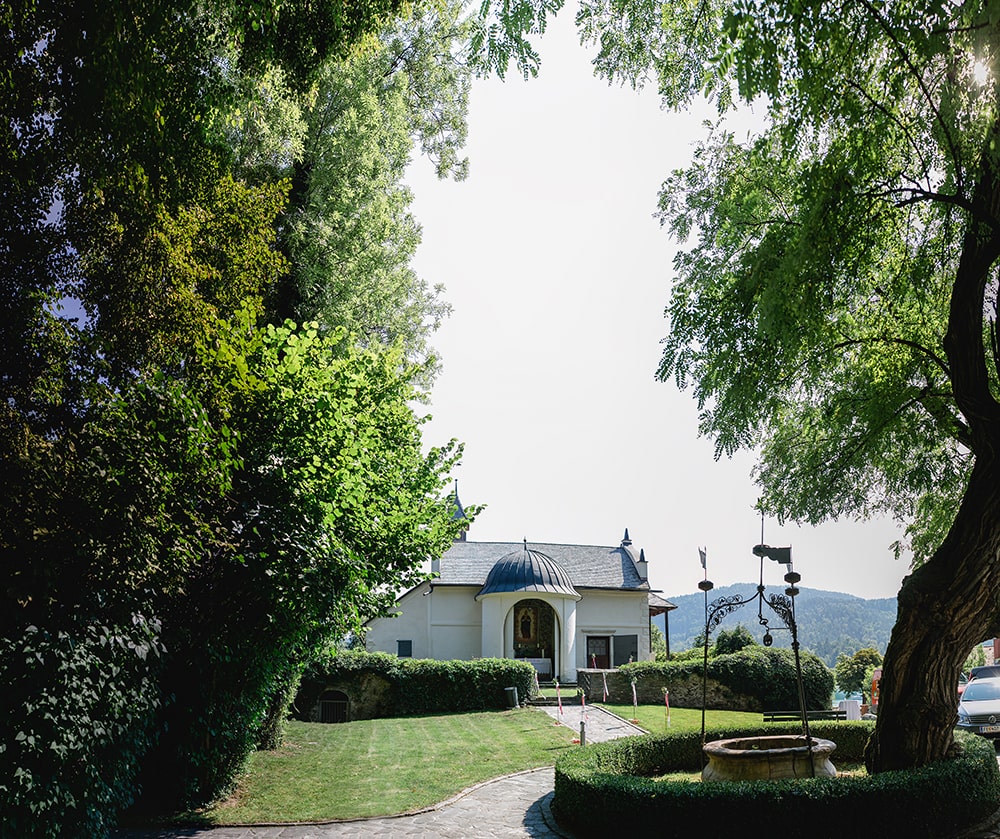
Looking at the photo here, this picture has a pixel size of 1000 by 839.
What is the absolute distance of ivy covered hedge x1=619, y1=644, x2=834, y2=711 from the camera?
24.9 meters

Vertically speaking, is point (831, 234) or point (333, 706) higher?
point (831, 234)

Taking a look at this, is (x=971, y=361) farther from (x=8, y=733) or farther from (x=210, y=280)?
(x=8, y=733)

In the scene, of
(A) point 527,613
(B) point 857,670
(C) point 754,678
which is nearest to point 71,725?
(C) point 754,678

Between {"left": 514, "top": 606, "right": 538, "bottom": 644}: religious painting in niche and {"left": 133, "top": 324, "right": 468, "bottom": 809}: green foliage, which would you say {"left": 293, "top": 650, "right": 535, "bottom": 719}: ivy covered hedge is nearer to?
{"left": 133, "top": 324, "right": 468, "bottom": 809}: green foliage

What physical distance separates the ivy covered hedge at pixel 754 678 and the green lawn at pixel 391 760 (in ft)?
5.55

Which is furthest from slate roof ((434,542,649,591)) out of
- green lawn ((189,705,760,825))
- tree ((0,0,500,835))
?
tree ((0,0,500,835))

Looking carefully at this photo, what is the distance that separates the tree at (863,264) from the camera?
636 cm

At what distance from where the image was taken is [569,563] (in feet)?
144

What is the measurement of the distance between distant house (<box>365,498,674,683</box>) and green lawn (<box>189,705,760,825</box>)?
11.3 meters

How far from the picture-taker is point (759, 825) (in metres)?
8.75

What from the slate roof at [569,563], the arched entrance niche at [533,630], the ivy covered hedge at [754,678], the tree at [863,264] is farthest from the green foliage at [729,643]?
the tree at [863,264]

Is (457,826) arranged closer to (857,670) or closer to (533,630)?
(533,630)

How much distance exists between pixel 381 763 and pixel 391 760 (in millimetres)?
417

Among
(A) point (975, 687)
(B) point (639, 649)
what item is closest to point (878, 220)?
(A) point (975, 687)
